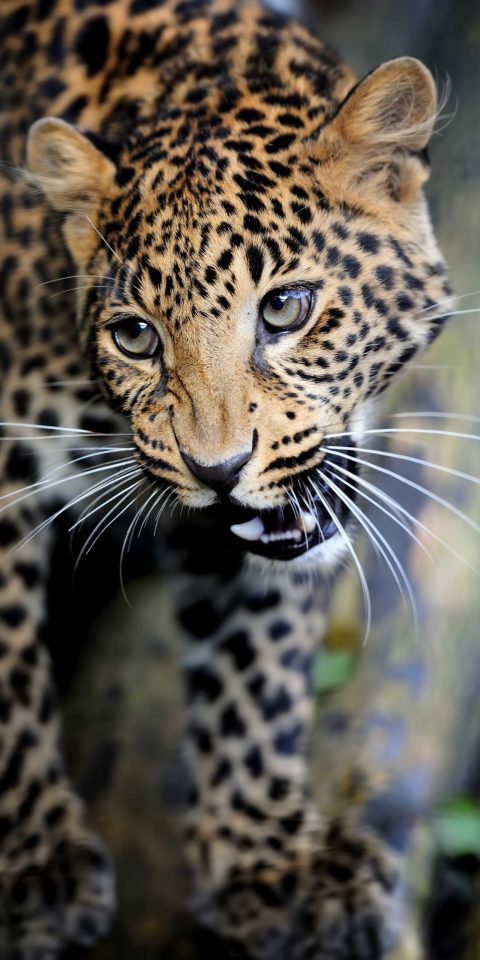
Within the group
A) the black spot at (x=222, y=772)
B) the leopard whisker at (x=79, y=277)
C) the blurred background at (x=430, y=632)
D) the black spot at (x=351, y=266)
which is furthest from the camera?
→ the black spot at (x=222, y=772)

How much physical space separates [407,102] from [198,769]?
1.68 m

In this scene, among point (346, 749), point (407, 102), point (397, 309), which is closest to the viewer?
point (407, 102)

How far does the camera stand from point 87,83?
113 inches

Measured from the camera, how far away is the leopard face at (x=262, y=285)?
87.9 inches

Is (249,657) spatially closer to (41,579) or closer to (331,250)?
(41,579)

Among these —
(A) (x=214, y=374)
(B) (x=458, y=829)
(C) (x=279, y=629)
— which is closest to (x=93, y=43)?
(A) (x=214, y=374)

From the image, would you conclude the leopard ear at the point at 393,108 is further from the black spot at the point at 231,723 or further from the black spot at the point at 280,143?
the black spot at the point at 231,723

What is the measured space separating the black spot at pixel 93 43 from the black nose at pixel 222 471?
1135 mm

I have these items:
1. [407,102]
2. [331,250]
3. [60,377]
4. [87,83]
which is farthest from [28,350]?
[407,102]

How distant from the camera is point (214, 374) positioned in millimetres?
→ 2207

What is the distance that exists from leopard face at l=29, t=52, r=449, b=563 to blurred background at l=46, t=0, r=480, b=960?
7.3 inches

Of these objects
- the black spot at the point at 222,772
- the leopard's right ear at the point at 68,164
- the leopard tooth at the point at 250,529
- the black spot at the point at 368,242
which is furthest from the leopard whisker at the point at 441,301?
the black spot at the point at 222,772

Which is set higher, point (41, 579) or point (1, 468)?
point (1, 468)

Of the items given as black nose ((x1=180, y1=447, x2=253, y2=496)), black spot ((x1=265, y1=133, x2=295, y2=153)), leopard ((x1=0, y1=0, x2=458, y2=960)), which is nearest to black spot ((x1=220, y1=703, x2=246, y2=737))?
leopard ((x1=0, y1=0, x2=458, y2=960))
